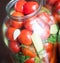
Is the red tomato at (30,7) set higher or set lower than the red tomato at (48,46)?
higher

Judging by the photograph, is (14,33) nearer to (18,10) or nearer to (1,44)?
(18,10)

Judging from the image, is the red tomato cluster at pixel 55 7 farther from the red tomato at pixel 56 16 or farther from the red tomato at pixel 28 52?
the red tomato at pixel 28 52

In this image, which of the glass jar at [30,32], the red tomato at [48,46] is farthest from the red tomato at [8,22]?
the red tomato at [48,46]

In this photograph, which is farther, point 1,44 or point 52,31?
point 1,44

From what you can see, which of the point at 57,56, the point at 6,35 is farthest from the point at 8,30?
the point at 57,56

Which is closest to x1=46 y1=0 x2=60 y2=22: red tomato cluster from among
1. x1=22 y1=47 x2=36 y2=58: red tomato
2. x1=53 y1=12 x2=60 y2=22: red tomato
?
x1=53 y1=12 x2=60 y2=22: red tomato

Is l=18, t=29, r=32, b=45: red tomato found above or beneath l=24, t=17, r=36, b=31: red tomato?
beneath

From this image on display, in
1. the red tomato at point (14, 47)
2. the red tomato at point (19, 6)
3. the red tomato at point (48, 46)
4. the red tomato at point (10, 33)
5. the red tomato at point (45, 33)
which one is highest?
the red tomato at point (19, 6)

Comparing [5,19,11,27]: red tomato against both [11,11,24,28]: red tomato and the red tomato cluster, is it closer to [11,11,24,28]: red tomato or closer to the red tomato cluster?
[11,11,24,28]: red tomato
